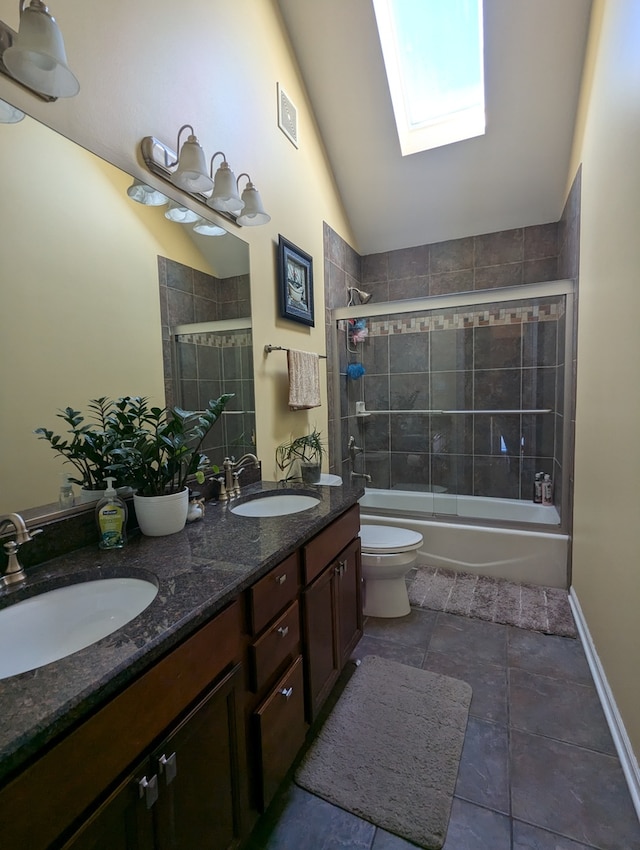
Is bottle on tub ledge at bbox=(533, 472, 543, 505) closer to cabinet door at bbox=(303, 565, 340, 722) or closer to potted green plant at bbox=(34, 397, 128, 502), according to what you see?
cabinet door at bbox=(303, 565, 340, 722)

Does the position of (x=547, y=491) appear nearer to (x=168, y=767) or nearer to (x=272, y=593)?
(x=272, y=593)

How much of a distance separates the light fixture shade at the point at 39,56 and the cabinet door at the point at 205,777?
1536 millimetres

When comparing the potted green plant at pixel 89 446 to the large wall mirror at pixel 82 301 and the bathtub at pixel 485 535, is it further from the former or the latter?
the bathtub at pixel 485 535

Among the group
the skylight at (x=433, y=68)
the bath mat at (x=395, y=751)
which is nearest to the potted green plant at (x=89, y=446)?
the bath mat at (x=395, y=751)

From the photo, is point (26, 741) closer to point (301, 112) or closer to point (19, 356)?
point (19, 356)

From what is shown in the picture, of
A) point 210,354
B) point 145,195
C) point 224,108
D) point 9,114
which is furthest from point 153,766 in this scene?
point 224,108

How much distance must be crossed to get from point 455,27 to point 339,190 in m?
1.13

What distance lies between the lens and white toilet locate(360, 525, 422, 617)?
2.18 m

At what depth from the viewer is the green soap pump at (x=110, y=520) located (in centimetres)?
116

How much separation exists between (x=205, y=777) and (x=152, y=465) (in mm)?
840

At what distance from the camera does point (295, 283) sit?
2430 millimetres

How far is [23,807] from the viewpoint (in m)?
0.54

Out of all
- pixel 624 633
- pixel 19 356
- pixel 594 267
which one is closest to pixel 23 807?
pixel 19 356

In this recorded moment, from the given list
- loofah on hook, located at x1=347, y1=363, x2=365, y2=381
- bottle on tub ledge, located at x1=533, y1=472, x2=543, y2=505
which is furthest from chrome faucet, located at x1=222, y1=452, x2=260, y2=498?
bottle on tub ledge, located at x1=533, y1=472, x2=543, y2=505
